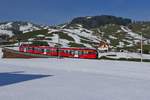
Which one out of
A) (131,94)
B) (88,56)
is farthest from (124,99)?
(88,56)

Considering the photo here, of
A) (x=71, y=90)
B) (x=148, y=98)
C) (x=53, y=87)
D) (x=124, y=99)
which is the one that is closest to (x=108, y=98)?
(x=124, y=99)

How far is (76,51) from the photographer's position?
223 feet

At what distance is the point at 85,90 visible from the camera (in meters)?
16.4

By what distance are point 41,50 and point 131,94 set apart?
57.0m

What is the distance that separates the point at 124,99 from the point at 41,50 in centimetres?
5844

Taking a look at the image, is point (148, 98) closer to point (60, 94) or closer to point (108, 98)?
point (108, 98)

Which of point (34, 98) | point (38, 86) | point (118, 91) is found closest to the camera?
point (34, 98)

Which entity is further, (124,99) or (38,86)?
(38,86)

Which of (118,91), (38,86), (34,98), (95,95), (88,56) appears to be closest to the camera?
(34,98)

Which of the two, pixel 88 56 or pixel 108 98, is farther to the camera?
pixel 88 56

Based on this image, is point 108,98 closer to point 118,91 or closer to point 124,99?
point 124,99

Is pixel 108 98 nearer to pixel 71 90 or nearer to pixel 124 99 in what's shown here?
pixel 124 99

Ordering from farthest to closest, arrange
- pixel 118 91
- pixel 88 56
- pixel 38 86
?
pixel 88 56 < pixel 38 86 < pixel 118 91

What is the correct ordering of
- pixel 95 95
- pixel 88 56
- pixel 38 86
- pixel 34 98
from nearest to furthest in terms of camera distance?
Answer: pixel 34 98
pixel 95 95
pixel 38 86
pixel 88 56
